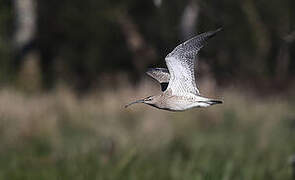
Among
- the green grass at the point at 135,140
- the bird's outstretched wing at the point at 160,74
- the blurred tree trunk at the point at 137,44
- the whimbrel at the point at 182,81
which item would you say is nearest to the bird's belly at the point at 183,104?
the whimbrel at the point at 182,81

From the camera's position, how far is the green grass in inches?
215

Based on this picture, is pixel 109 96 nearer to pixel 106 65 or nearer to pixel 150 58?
pixel 150 58

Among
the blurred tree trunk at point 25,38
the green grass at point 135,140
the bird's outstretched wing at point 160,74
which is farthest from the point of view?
the blurred tree trunk at point 25,38

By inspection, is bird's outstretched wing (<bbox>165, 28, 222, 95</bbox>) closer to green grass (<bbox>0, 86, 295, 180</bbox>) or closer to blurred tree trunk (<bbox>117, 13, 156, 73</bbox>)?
green grass (<bbox>0, 86, 295, 180</bbox>)

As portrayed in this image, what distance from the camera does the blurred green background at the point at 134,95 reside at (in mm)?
5562

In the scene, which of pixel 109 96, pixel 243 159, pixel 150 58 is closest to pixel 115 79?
pixel 150 58

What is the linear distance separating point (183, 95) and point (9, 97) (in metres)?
7.62

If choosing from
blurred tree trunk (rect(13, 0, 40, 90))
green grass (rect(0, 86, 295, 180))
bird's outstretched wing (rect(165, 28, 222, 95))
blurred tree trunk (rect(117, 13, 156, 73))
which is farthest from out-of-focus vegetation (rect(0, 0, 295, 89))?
bird's outstretched wing (rect(165, 28, 222, 95))

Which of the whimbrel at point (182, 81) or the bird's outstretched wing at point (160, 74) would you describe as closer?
the whimbrel at point (182, 81)

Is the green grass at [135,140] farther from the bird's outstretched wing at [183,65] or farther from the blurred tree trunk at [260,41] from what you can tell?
the blurred tree trunk at [260,41]

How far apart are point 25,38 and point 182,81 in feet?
35.9

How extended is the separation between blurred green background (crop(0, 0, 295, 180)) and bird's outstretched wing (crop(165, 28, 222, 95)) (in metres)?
0.15

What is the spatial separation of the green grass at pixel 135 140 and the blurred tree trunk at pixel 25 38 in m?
1.37

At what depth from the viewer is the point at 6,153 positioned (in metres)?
6.73
